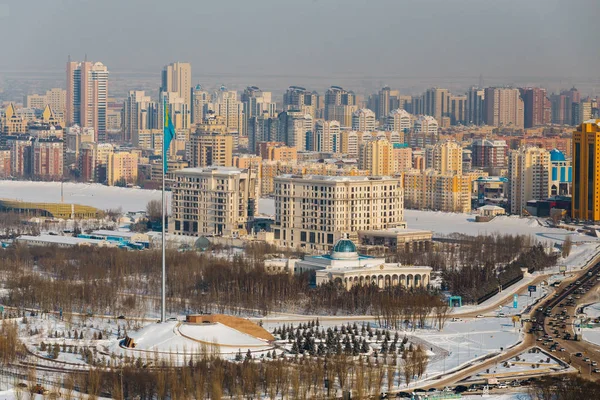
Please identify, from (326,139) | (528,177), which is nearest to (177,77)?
(326,139)

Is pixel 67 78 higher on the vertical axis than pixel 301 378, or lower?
higher

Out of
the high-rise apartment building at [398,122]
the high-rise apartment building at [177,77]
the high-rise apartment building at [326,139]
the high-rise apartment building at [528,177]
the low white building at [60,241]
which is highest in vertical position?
the high-rise apartment building at [177,77]

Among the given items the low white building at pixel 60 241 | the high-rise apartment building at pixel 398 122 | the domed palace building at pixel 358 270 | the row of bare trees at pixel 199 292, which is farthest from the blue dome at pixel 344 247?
the high-rise apartment building at pixel 398 122

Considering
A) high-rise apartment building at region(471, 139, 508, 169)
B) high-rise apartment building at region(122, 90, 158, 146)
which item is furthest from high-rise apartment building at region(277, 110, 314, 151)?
high-rise apartment building at region(122, 90, 158, 146)

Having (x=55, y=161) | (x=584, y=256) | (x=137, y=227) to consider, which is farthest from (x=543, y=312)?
(x=55, y=161)

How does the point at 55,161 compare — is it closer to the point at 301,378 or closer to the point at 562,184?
the point at 562,184

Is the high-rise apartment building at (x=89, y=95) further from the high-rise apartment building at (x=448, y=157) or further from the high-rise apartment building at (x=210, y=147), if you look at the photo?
the high-rise apartment building at (x=448, y=157)
